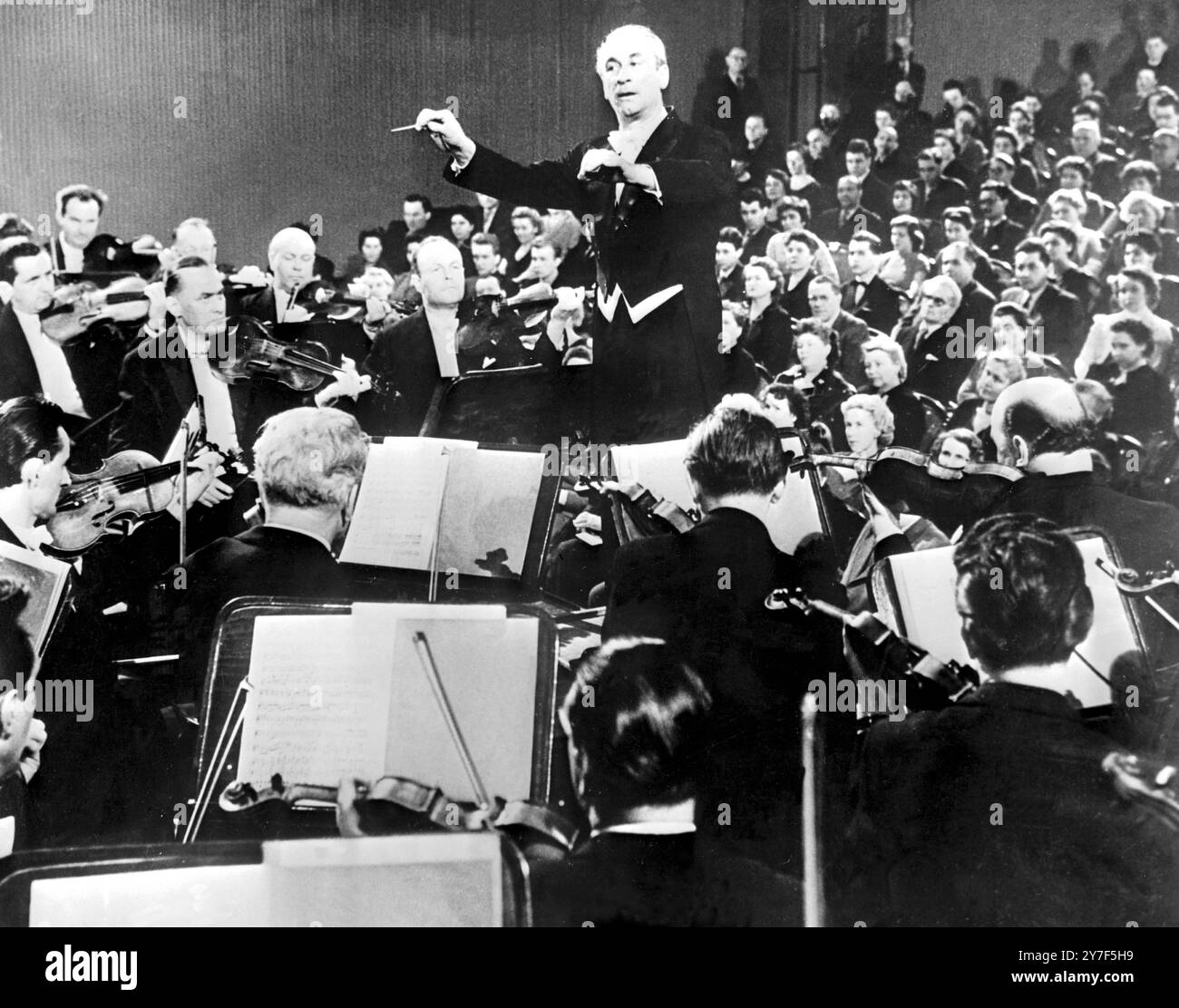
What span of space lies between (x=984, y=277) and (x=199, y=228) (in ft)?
7.55

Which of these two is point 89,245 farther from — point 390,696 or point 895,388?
point 895,388

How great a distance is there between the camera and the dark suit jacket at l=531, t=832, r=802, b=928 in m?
2.87

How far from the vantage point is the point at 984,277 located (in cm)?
307

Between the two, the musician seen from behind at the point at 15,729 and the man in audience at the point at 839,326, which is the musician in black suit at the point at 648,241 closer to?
the man in audience at the point at 839,326

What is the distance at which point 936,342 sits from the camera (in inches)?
119

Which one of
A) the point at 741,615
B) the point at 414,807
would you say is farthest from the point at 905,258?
the point at 414,807

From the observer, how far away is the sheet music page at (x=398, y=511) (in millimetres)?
2904

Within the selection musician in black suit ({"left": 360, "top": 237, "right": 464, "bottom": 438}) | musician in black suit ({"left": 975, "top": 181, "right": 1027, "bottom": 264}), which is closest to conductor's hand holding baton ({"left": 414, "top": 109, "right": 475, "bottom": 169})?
musician in black suit ({"left": 360, "top": 237, "right": 464, "bottom": 438})

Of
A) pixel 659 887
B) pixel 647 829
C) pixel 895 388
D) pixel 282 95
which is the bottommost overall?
pixel 659 887

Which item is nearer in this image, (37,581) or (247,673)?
(247,673)

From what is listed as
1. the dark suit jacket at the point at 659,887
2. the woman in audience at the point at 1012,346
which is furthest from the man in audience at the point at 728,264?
the dark suit jacket at the point at 659,887

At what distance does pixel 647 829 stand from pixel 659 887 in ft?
0.55

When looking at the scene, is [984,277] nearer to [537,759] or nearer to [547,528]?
[547,528]
